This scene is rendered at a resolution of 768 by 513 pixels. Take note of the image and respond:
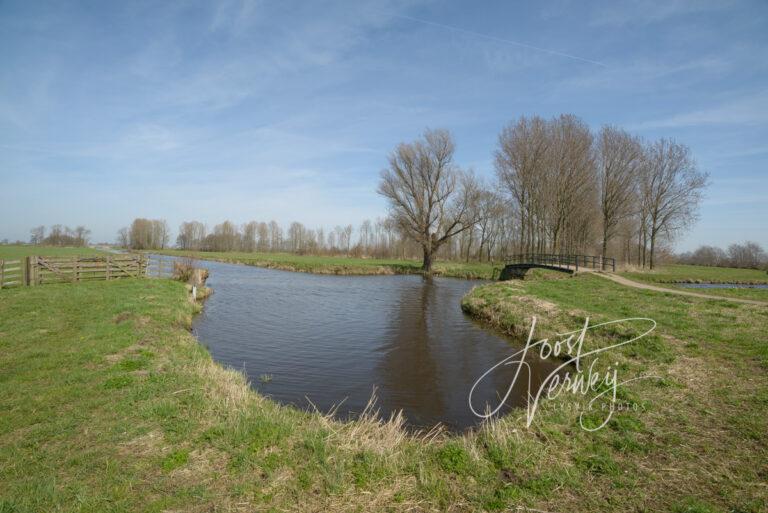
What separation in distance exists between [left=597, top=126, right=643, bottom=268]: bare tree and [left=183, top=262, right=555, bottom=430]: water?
2545cm

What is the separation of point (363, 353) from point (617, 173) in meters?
37.0

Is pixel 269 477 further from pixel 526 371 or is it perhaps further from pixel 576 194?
pixel 576 194

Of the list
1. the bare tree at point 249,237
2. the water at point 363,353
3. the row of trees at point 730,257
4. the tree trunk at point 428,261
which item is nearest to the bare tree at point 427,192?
the tree trunk at point 428,261

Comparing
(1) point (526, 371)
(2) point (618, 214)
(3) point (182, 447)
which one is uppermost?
(2) point (618, 214)

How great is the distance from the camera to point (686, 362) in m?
8.80

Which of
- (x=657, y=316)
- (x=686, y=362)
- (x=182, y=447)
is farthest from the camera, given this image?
(x=657, y=316)

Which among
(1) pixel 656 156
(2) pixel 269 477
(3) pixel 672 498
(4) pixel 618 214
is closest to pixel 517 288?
(3) pixel 672 498

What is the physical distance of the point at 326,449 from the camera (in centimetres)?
527

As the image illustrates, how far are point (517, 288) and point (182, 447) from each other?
19611mm

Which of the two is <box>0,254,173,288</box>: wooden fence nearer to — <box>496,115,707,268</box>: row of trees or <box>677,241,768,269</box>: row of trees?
<box>496,115,707,268</box>: row of trees

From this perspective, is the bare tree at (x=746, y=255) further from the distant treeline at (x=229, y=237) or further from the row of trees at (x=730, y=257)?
the distant treeline at (x=229, y=237)

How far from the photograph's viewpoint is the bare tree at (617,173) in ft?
127

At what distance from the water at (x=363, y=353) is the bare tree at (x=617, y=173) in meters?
25.5

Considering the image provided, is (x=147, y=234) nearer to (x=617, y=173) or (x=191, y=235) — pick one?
(x=191, y=235)
